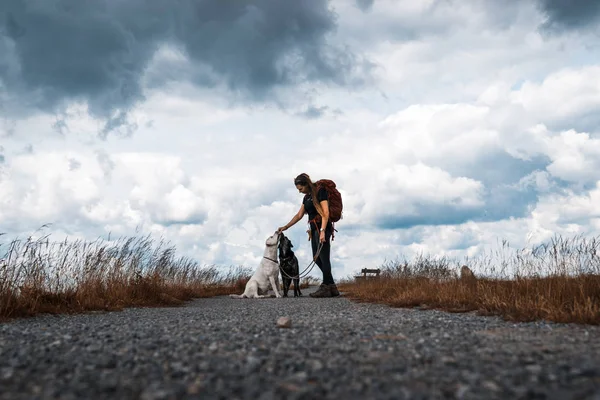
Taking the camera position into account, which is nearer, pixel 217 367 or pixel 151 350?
pixel 217 367

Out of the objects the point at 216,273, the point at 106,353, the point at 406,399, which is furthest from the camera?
the point at 216,273

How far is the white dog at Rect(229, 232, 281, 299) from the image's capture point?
474 inches

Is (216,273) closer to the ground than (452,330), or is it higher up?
higher up

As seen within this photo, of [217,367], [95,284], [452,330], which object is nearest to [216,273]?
[95,284]

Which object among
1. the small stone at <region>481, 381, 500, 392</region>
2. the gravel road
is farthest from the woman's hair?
the small stone at <region>481, 381, 500, 392</region>

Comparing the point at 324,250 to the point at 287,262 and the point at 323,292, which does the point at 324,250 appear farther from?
the point at 287,262

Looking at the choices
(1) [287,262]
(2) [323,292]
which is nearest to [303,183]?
(1) [287,262]

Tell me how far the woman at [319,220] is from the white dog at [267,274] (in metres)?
1.26

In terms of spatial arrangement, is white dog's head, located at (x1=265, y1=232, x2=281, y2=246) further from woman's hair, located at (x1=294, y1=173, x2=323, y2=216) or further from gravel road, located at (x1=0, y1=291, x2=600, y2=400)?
gravel road, located at (x1=0, y1=291, x2=600, y2=400)

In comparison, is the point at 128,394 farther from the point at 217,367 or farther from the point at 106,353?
the point at 106,353

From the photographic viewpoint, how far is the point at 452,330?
15.6 feet

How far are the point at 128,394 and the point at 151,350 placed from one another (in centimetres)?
116

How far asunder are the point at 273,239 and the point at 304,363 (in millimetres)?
8926

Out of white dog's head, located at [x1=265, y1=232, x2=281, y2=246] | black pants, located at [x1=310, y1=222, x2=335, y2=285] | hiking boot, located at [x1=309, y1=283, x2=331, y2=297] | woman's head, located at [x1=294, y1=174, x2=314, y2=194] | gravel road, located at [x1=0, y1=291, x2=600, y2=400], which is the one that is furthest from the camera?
white dog's head, located at [x1=265, y1=232, x2=281, y2=246]
